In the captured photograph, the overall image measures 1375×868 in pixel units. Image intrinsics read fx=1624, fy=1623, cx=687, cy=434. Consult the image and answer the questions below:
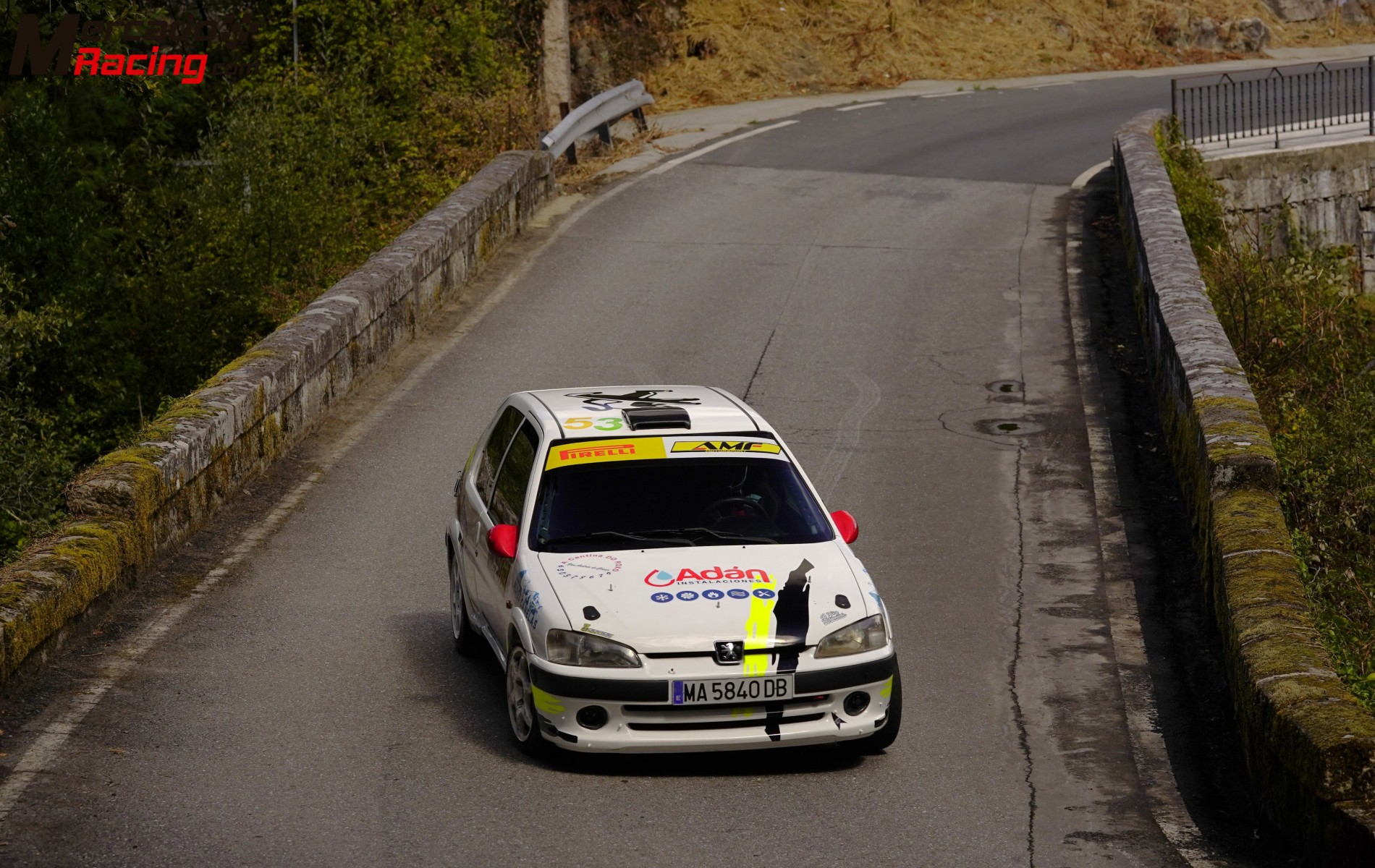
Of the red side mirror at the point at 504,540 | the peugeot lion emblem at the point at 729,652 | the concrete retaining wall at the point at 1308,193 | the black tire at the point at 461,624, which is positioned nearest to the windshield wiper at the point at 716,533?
the red side mirror at the point at 504,540

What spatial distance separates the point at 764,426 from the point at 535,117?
54.1 ft

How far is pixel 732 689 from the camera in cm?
717

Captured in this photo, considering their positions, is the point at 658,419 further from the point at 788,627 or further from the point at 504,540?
the point at 788,627

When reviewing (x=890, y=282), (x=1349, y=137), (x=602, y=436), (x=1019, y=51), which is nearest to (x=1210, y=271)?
(x=890, y=282)

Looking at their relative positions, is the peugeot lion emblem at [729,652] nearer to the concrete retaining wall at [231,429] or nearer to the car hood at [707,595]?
the car hood at [707,595]

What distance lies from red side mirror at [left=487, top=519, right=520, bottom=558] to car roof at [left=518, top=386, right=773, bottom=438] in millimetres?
667

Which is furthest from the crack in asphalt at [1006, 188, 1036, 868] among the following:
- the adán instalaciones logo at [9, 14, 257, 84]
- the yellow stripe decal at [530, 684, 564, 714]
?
the adán instalaciones logo at [9, 14, 257, 84]

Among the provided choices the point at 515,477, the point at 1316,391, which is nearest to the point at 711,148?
the point at 1316,391

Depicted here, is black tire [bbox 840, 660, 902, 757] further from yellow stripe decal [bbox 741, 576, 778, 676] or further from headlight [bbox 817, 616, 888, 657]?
yellow stripe decal [bbox 741, 576, 778, 676]

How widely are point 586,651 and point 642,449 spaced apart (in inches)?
56.3

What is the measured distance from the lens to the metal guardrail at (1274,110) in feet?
83.8

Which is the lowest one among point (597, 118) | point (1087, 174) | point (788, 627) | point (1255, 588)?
point (1255, 588)

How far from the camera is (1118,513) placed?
1157 centimetres

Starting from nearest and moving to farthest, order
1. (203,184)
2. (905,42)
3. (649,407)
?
1. (649,407)
2. (203,184)
3. (905,42)
